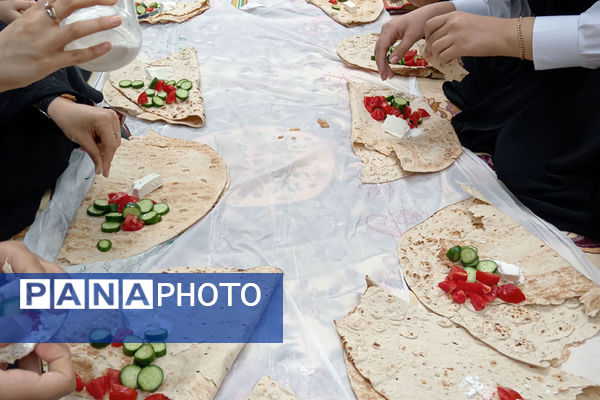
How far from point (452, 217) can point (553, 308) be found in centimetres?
56

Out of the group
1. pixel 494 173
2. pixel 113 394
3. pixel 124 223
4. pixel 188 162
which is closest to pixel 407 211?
pixel 494 173

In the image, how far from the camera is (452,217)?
91.9 inches

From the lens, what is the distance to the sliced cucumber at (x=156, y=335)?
1.71 metres

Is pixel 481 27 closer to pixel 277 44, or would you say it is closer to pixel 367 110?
pixel 367 110

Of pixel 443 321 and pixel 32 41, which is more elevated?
pixel 32 41

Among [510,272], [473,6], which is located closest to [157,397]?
[510,272]

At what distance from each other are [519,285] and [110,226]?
5.24 feet

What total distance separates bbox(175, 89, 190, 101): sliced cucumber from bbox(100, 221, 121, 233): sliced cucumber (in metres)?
1.02

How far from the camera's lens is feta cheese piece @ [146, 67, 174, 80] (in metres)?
3.14

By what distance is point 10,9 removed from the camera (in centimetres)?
219

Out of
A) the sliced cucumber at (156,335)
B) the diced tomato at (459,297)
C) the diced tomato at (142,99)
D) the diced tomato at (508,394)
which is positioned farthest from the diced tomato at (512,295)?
the diced tomato at (142,99)

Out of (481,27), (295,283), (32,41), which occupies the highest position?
(32,41)

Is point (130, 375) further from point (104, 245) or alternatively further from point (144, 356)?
point (104, 245)

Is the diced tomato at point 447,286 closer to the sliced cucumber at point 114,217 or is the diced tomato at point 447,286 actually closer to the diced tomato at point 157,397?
the diced tomato at point 157,397
